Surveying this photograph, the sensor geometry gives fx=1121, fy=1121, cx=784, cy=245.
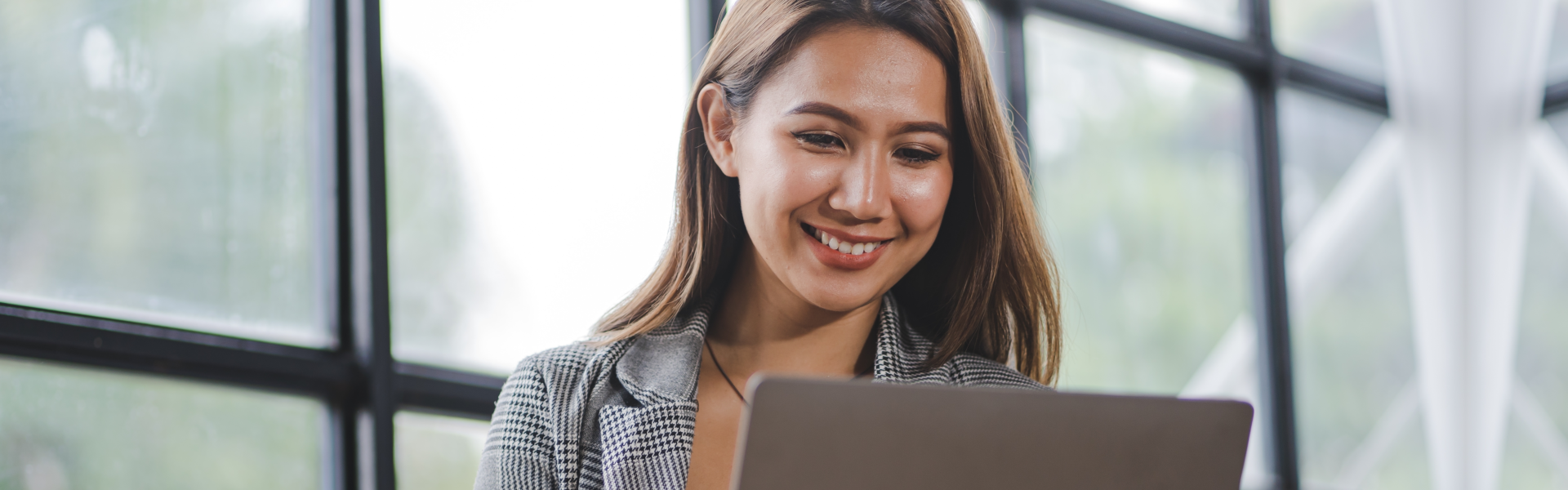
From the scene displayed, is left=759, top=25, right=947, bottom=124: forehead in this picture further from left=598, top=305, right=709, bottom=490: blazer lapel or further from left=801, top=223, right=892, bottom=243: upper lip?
left=598, top=305, right=709, bottom=490: blazer lapel

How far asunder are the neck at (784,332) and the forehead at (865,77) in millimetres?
234

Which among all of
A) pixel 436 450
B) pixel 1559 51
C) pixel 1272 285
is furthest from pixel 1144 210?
pixel 436 450

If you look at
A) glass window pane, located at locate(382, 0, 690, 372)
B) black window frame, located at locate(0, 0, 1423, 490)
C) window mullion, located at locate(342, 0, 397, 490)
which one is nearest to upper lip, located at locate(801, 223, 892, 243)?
black window frame, located at locate(0, 0, 1423, 490)

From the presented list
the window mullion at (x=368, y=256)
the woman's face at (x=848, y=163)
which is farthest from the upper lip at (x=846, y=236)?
the window mullion at (x=368, y=256)

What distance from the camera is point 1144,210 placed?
12.8 ft

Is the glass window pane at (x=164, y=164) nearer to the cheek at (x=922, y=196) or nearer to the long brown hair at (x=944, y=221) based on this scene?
the long brown hair at (x=944, y=221)

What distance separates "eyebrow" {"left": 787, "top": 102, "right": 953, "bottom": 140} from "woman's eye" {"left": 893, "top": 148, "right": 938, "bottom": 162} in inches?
1.0

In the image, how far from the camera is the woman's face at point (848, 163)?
1.14m

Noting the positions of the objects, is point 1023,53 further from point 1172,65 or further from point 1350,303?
point 1350,303

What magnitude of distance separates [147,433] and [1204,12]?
138 inches

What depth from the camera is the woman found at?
1.15 m

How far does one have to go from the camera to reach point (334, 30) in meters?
2.29

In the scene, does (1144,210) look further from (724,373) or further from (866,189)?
(866,189)

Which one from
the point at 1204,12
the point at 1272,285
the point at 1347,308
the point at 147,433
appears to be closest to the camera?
the point at 147,433
